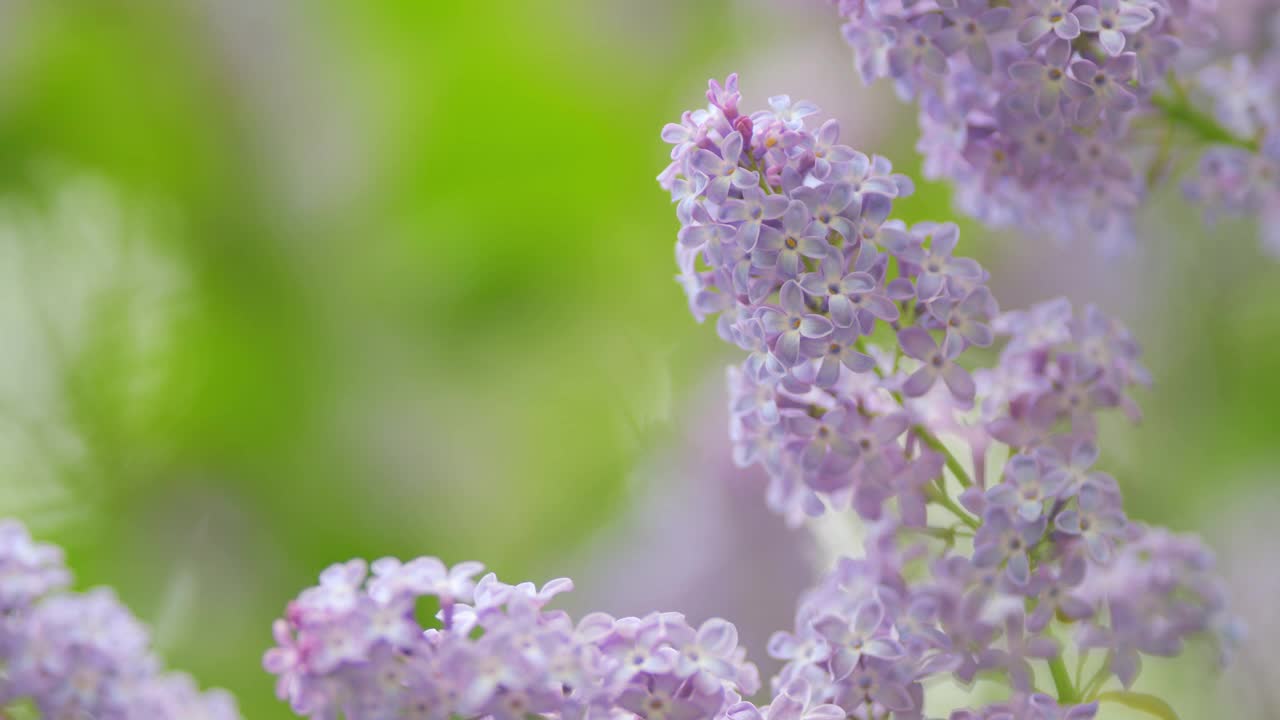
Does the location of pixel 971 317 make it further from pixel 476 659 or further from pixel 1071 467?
pixel 476 659

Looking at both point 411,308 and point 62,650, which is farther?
point 411,308

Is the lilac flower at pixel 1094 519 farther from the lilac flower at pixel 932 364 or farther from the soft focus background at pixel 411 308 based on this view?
the soft focus background at pixel 411 308

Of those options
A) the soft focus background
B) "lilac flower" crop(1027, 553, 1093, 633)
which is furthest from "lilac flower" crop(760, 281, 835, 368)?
the soft focus background

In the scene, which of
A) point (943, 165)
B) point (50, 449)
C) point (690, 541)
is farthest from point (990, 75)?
point (50, 449)

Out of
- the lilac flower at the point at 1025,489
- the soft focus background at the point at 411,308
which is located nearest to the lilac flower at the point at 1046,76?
the lilac flower at the point at 1025,489

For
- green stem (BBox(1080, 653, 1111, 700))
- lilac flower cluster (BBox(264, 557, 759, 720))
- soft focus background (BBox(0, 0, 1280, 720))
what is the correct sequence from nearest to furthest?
lilac flower cluster (BBox(264, 557, 759, 720)) → green stem (BBox(1080, 653, 1111, 700)) → soft focus background (BBox(0, 0, 1280, 720))

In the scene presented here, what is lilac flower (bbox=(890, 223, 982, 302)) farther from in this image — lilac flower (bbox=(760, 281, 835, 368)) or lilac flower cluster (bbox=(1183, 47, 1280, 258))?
lilac flower cluster (bbox=(1183, 47, 1280, 258))

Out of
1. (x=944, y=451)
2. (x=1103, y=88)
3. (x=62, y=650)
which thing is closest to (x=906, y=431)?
(x=944, y=451)
